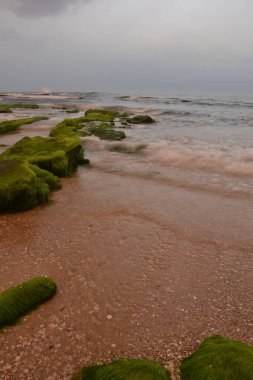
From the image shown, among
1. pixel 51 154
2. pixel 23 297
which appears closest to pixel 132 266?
pixel 23 297

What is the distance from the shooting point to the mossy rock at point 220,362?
387 centimetres

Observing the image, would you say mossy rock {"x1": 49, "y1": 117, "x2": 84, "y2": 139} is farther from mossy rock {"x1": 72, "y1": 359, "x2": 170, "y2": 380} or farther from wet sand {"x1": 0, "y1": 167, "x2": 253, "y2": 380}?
mossy rock {"x1": 72, "y1": 359, "x2": 170, "y2": 380}

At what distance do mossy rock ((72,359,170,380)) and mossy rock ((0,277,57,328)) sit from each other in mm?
1423

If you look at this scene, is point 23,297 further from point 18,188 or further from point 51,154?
point 51,154

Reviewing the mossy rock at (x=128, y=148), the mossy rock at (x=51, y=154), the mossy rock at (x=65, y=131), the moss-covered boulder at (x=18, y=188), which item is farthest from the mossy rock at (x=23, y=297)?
the mossy rock at (x=65, y=131)

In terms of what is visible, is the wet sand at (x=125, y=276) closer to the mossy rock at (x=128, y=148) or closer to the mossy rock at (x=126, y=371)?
the mossy rock at (x=126, y=371)

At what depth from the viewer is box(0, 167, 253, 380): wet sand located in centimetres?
453

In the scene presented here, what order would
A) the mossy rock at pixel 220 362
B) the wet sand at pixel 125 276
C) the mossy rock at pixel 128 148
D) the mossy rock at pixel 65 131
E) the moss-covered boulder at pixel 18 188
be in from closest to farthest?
the mossy rock at pixel 220 362 < the wet sand at pixel 125 276 < the moss-covered boulder at pixel 18 188 < the mossy rock at pixel 128 148 < the mossy rock at pixel 65 131

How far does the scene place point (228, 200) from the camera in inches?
416

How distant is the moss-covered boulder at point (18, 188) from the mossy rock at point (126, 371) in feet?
18.6

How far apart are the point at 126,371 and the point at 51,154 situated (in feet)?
33.2

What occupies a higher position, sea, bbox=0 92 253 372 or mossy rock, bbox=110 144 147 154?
mossy rock, bbox=110 144 147 154

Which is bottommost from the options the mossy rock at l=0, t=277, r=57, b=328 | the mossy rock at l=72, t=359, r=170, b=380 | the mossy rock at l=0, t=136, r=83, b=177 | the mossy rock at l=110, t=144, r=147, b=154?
the mossy rock at l=72, t=359, r=170, b=380

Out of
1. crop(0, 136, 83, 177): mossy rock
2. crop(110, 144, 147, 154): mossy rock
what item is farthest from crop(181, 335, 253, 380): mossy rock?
crop(110, 144, 147, 154): mossy rock
